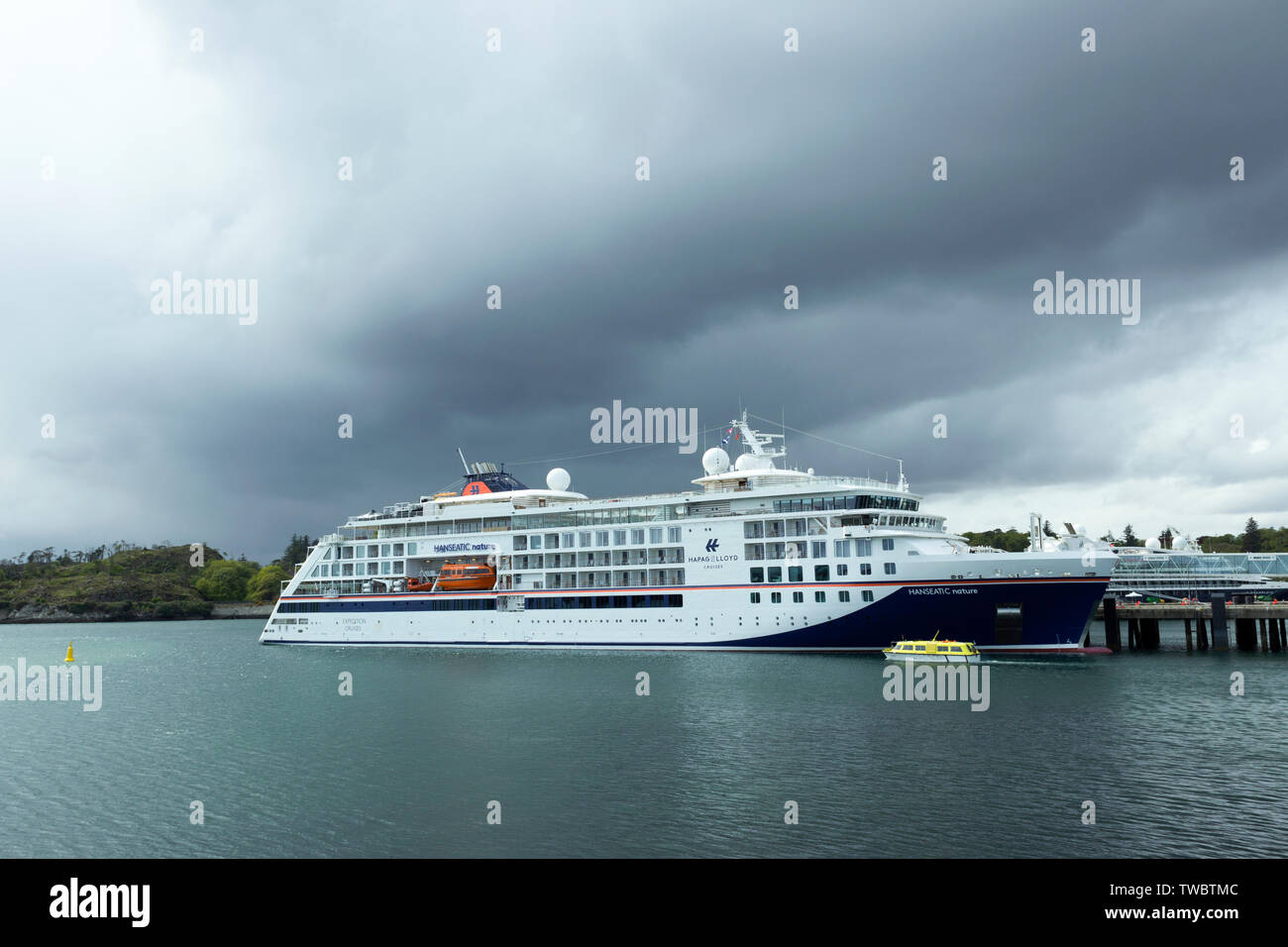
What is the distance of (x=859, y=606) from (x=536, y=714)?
23.8m

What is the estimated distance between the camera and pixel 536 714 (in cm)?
3484

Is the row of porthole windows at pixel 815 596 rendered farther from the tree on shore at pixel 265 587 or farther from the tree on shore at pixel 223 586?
the tree on shore at pixel 223 586

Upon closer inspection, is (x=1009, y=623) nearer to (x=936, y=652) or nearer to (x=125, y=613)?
(x=936, y=652)

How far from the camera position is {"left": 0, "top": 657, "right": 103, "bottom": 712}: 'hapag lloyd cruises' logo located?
4532cm

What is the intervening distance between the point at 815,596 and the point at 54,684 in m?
49.5

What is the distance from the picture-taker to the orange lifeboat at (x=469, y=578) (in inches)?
2537

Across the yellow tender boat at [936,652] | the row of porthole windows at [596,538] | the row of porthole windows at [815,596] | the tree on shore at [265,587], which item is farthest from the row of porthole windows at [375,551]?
the tree on shore at [265,587]

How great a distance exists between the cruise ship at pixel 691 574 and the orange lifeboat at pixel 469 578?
13 cm

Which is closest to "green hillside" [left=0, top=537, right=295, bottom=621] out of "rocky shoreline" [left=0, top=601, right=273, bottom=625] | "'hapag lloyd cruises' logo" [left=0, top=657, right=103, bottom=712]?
"rocky shoreline" [left=0, top=601, right=273, bottom=625]

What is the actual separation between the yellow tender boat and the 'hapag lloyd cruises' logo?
4249cm

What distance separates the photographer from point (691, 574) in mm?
56344

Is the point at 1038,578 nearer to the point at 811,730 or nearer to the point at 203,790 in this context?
the point at 811,730

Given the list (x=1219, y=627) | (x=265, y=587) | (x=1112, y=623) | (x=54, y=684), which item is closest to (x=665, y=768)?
(x=54, y=684)
